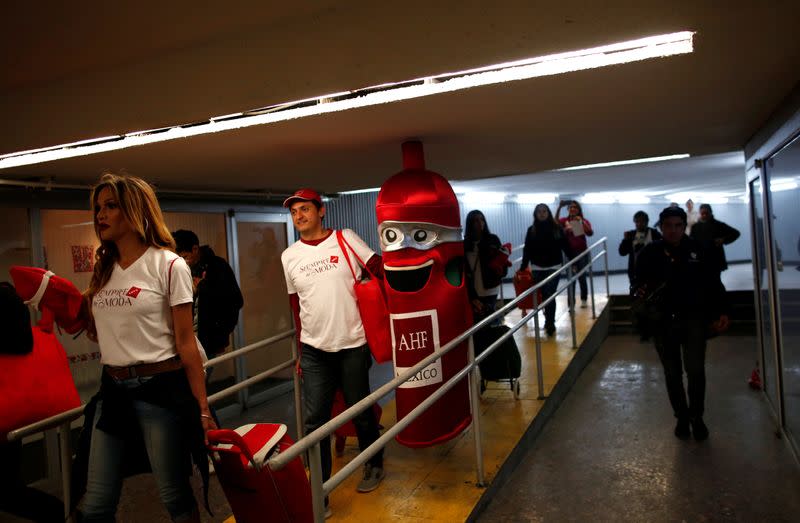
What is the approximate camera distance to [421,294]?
3080 millimetres

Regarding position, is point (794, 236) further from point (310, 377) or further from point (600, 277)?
point (600, 277)

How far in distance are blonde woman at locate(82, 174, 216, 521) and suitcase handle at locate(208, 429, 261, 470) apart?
0.19 feet

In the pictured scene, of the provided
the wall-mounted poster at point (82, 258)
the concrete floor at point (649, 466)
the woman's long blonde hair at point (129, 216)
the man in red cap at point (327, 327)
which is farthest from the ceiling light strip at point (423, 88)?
the concrete floor at point (649, 466)

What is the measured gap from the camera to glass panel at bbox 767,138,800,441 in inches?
114

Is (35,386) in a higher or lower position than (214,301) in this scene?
lower

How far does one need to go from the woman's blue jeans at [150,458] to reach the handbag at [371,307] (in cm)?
117

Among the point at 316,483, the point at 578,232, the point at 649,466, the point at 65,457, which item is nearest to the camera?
the point at 316,483

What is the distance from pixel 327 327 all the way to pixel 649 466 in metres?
2.18

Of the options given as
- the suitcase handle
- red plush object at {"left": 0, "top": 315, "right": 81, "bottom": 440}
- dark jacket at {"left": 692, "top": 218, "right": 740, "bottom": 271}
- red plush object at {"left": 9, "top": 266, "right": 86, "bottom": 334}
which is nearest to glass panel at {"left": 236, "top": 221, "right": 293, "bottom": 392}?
red plush object at {"left": 0, "top": 315, "right": 81, "bottom": 440}

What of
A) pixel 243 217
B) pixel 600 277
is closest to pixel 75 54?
pixel 243 217

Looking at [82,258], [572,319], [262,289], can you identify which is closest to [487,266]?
[572,319]

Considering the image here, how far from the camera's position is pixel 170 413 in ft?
6.24

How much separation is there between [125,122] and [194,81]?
52 cm

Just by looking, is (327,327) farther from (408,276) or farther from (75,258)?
(75,258)
